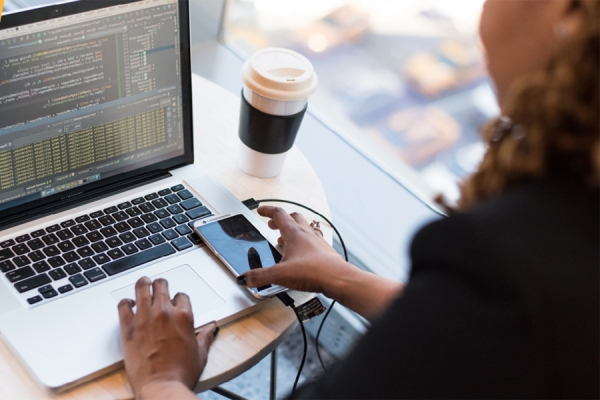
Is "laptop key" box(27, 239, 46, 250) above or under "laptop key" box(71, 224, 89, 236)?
above

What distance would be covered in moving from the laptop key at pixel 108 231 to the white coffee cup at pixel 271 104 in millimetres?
284

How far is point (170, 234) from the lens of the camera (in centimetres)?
93

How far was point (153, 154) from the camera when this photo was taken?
3.31ft

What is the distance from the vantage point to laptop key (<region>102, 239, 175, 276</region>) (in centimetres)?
86

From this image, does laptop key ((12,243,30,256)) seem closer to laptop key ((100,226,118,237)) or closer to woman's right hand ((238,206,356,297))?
→ laptop key ((100,226,118,237))

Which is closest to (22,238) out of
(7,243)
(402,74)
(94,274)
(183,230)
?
(7,243)

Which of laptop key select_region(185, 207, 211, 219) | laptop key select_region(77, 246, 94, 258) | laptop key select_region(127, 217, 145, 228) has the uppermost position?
laptop key select_region(77, 246, 94, 258)

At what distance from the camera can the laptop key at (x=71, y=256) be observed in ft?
2.82

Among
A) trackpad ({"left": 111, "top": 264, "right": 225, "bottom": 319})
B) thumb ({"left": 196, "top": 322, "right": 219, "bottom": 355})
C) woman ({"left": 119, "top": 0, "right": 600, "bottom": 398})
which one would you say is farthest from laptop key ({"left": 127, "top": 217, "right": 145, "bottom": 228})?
woman ({"left": 119, "top": 0, "right": 600, "bottom": 398})

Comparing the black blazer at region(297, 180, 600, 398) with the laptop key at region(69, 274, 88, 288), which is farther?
the laptop key at region(69, 274, 88, 288)

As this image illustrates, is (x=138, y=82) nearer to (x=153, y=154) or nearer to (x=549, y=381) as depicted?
(x=153, y=154)

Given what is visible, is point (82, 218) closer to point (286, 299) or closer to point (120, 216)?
point (120, 216)

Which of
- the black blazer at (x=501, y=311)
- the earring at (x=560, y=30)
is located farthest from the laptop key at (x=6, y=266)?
the earring at (x=560, y=30)

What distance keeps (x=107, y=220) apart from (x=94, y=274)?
0.35 feet
